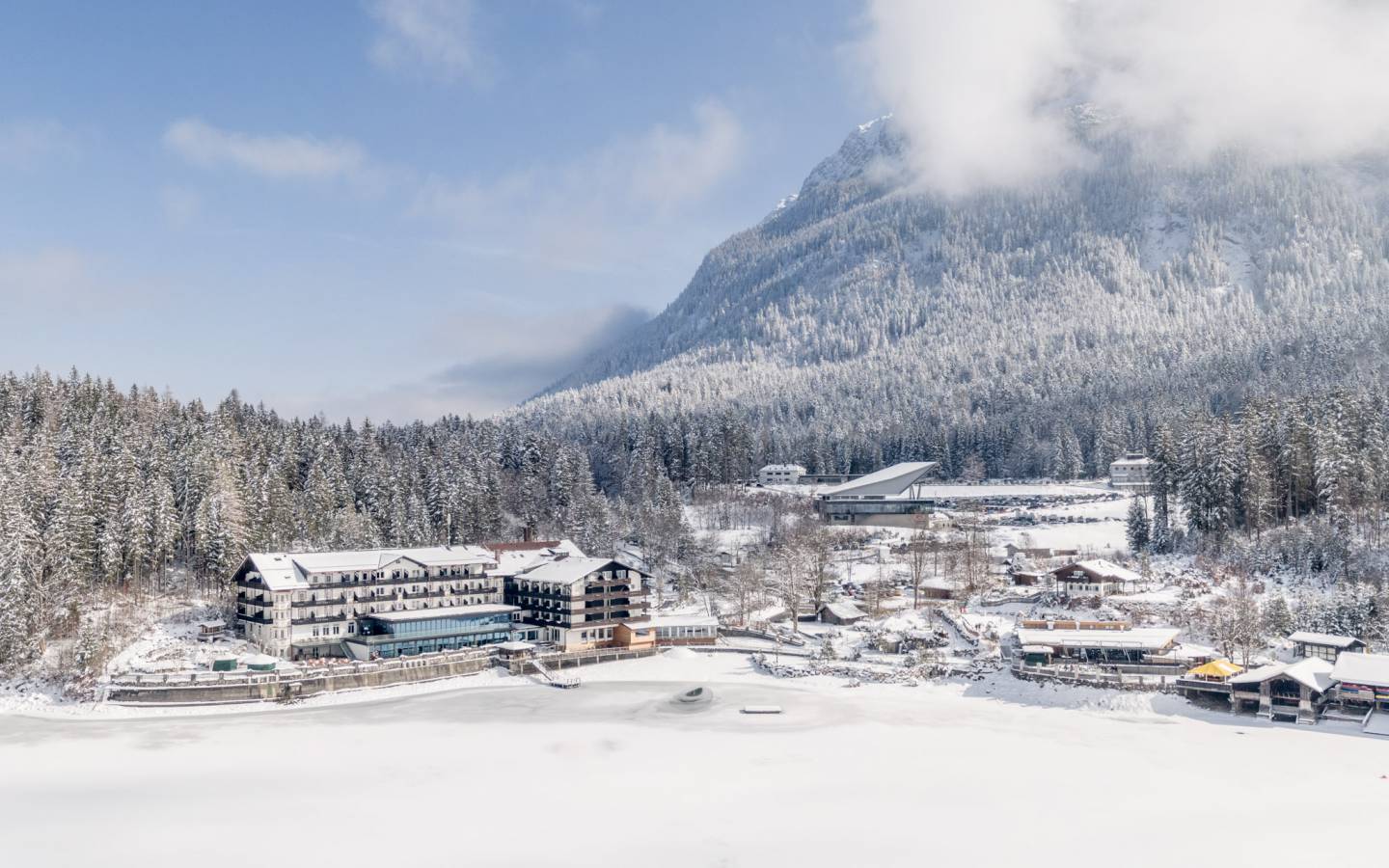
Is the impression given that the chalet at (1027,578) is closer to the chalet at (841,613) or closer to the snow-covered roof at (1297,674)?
the chalet at (841,613)

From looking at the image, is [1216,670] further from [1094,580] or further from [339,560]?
[339,560]

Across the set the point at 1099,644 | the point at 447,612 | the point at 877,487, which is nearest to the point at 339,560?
the point at 447,612

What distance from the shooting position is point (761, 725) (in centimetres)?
5388

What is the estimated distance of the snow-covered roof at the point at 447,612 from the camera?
72.8 meters

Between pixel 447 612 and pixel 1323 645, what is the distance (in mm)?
58571

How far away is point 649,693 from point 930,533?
178ft

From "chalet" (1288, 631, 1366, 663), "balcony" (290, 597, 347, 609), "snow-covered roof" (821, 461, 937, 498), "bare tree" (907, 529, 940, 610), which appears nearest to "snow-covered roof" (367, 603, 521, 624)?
"balcony" (290, 597, 347, 609)

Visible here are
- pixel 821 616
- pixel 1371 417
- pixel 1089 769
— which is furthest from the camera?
pixel 1371 417

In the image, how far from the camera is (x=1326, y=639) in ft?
194

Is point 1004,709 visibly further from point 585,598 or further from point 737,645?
point 585,598

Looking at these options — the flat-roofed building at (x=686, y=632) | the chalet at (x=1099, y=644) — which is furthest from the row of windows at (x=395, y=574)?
the chalet at (x=1099, y=644)

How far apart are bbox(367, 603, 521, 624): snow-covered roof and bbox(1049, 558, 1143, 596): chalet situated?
147 feet

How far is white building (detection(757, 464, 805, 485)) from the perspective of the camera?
150 m

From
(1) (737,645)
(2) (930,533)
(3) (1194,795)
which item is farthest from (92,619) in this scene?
(2) (930,533)
